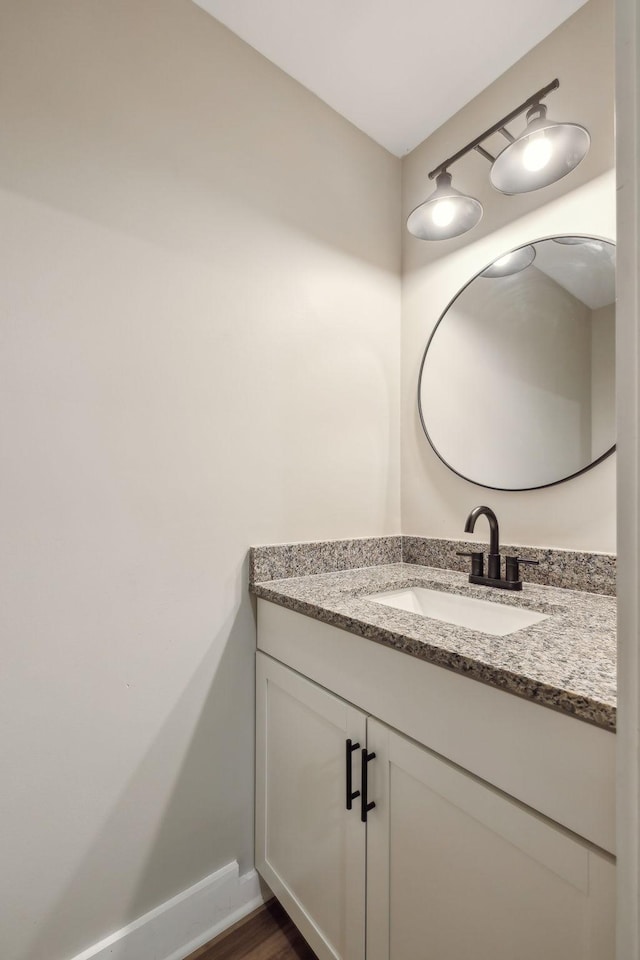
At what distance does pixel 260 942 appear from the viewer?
3.67ft

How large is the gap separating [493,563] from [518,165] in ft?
3.45

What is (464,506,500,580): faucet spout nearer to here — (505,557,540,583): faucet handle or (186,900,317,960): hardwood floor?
(505,557,540,583): faucet handle

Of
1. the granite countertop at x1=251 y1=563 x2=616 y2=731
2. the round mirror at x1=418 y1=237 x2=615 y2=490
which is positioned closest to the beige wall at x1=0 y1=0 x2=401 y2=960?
the granite countertop at x1=251 y1=563 x2=616 y2=731

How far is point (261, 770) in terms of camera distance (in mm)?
1209

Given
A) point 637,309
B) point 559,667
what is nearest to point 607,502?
point 559,667

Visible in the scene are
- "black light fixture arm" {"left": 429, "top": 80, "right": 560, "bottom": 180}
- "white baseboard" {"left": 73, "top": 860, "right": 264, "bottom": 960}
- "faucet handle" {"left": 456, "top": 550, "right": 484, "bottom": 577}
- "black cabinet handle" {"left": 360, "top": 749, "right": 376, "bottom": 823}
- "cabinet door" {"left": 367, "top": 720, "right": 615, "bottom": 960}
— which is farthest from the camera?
"faucet handle" {"left": 456, "top": 550, "right": 484, "bottom": 577}

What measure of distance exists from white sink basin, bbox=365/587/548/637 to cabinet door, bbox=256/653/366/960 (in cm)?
32

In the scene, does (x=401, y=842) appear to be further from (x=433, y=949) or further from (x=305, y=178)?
(x=305, y=178)

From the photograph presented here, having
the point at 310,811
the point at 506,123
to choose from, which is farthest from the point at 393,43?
the point at 310,811

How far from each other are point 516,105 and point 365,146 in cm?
49

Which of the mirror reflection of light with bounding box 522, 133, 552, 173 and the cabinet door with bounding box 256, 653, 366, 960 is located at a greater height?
the mirror reflection of light with bounding box 522, 133, 552, 173

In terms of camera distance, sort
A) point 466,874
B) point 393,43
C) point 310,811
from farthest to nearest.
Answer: point 393,43
point 310,811
point 466,874

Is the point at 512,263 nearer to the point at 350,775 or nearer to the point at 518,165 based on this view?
the point at 518,165

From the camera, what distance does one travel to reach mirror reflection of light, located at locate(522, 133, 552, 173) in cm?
108
